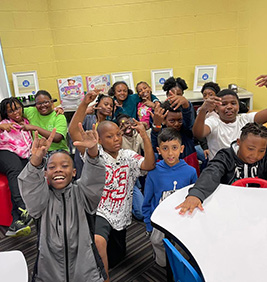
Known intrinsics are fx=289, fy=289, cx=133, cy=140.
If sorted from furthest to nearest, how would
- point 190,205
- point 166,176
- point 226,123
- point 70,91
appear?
point 70,91
point 226,123
point 166,176
point 190,205

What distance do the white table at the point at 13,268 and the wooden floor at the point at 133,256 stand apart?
1003 mm

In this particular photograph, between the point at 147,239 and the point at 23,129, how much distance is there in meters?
1.58

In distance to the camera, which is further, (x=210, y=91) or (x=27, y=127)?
(x=210, y=91)

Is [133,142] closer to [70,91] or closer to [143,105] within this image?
Answer: [143,105]

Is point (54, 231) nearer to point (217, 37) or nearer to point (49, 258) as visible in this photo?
point (49, 258)

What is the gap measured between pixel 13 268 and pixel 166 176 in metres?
1.07

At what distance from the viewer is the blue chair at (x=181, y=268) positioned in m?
1.06


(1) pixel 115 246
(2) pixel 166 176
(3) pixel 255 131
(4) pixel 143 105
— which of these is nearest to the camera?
(3) pixel 255 131

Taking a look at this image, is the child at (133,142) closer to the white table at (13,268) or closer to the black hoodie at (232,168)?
the black hoodie at (232,168)

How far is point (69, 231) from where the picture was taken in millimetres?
1419

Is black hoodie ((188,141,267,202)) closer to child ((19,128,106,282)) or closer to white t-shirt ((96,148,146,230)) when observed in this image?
white t-shirt ((96,148,146,230))

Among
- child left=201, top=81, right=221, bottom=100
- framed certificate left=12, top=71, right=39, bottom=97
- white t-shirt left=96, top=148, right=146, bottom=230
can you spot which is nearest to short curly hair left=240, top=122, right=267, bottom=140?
white t-shirt left=96, top=148, right=146, bottom=230

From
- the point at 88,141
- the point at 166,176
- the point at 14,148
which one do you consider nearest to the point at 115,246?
the point at 166,176

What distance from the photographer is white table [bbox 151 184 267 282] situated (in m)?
1.03
